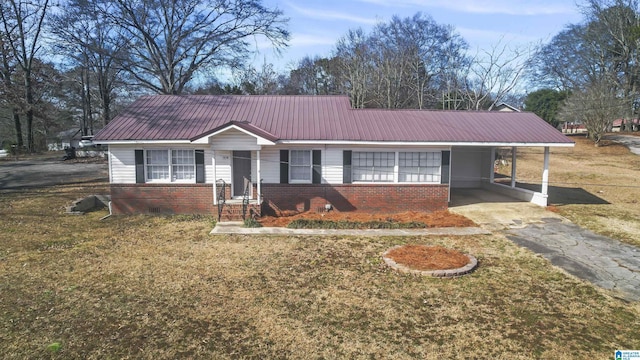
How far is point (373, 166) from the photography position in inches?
544

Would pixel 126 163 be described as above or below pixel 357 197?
above

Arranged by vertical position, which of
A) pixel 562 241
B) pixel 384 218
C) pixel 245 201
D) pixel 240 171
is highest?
pixel 240 171

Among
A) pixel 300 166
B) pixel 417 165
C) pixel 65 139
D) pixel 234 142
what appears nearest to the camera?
pixel 234 142

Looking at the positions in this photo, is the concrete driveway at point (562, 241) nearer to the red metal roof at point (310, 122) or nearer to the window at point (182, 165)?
the red metal roof at point (310, 122)

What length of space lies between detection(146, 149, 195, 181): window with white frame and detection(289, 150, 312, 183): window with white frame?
3613 mm

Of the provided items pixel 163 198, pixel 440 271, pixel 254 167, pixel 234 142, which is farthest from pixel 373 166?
pixel 163 198

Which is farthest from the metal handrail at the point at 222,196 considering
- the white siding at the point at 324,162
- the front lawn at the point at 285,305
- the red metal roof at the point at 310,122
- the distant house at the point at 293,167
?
the front lawn at the point at 285,305

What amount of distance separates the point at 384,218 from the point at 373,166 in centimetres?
209

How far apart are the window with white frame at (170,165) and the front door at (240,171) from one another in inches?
59.5

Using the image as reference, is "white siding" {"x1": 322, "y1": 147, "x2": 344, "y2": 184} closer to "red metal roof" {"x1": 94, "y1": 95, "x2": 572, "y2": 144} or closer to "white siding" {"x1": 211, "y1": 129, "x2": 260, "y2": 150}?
"red metal roof" {"x1": 94, "y1": 95, "x2": 572, "y2": 144}

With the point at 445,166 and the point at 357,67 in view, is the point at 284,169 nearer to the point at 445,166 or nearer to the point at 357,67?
the point at 445,166

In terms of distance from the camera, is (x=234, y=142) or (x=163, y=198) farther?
(x=163, y=198)

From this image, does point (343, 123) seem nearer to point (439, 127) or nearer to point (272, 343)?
point (439, 127)

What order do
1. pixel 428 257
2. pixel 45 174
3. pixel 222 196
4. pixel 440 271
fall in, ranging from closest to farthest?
pixel 440 271
pixel 428 257
pixel 222 196
pixel 45 174
